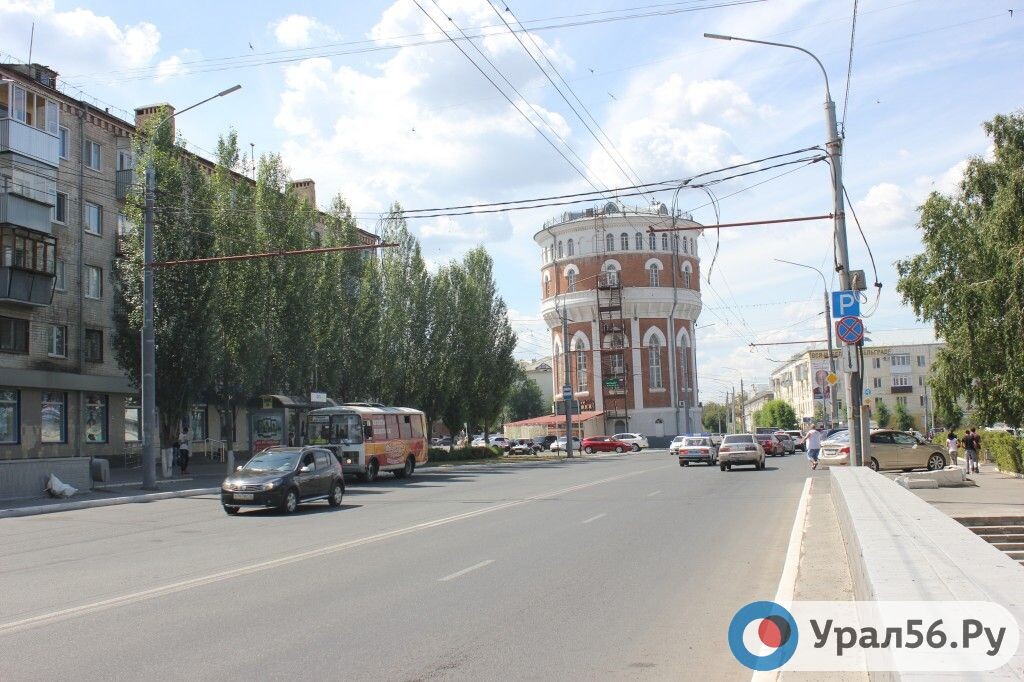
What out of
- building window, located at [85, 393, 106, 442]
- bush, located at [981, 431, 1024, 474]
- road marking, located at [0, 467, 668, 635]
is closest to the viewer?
road marking, located at [0, 467, 668, 635]

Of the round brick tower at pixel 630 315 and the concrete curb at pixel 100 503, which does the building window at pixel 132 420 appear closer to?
the concrete curb at pixel 100 503

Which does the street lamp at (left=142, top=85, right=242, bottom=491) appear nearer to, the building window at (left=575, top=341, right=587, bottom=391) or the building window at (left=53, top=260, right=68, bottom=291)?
the building window at (left=53, top=260, right=68, bottom=291)

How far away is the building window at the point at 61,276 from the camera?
124 ft

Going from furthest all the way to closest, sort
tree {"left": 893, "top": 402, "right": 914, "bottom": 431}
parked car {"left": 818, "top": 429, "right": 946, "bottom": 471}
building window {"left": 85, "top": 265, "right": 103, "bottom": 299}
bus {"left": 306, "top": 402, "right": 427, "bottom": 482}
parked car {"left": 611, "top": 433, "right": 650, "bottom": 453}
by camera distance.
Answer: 1. tree {"left": 893, "top": 402, "right": 914, "bottom": 431}
2. parked car {"left": 611, "top": 433, "right": 650, "bottom": 453}
3. building window {"left": 85, "top": 265, "right": 103, "bottom": 299}
4. bus {"left": 306, "top": 402, "right": 427, "bottom": 482}
5. parked car {"left": 818, "top": 429, "right": 946, "bottom": 471}

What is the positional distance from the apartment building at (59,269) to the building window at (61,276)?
42 mm

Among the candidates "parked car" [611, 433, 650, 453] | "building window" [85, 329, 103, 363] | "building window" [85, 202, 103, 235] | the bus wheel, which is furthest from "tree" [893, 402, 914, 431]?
"building window" [85, 202, 103, 235]

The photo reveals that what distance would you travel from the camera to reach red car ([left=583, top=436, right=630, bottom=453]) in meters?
70.3

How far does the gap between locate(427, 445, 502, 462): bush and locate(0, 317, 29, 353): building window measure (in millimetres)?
22718

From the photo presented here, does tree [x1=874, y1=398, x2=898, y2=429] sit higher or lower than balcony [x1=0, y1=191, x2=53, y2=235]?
lower

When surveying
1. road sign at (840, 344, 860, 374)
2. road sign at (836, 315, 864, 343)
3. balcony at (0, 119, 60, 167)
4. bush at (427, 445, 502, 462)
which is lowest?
bush at (427, 445, 502, 462)

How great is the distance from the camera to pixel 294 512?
2062cm

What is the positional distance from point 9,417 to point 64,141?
1175 cm

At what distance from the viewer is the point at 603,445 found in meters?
70.4

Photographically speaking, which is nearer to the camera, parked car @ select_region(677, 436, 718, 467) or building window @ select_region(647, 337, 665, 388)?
parked car @ select_region(677, 436, 718, 467)
